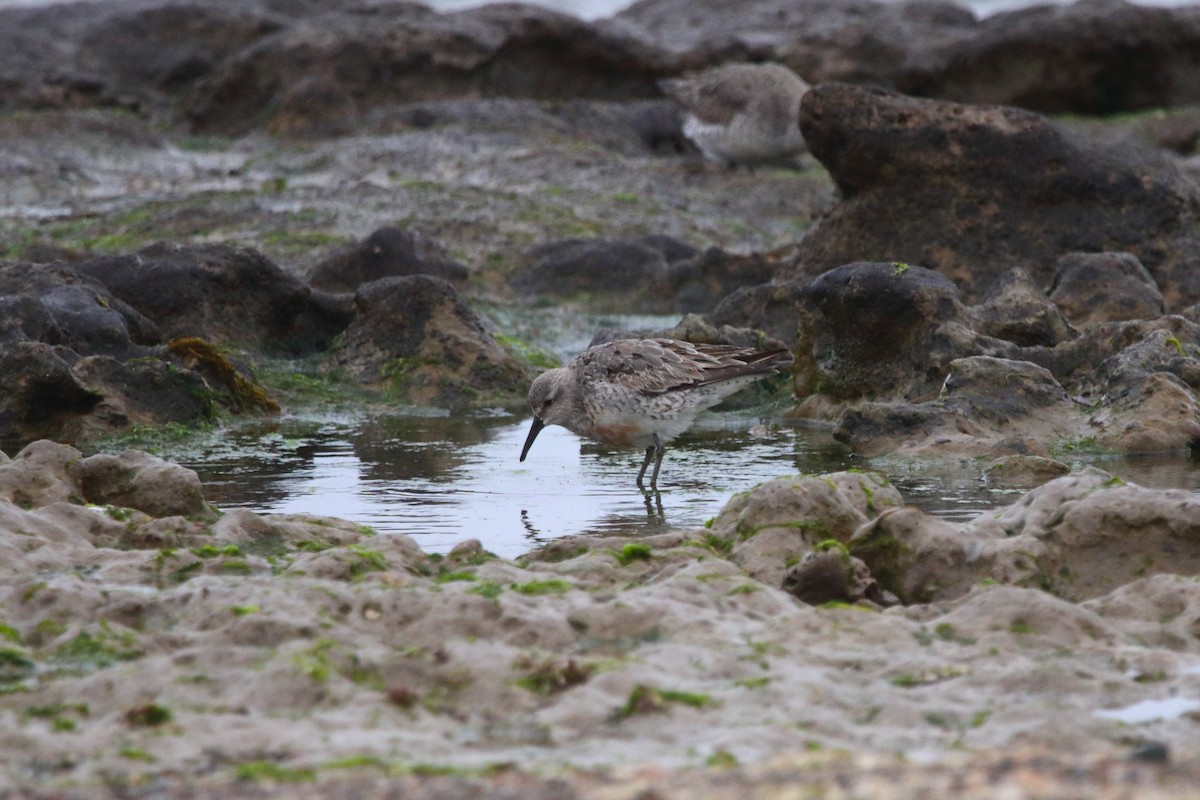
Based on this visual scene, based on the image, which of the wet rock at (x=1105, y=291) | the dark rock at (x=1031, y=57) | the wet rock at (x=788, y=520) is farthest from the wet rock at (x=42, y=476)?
the dark rock at (x=1031, y=57)

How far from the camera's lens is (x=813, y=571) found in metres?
6.11

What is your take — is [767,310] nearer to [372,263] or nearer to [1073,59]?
[372,263]

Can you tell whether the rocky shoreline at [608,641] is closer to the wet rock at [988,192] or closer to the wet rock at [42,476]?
the wet rock at [42,476]

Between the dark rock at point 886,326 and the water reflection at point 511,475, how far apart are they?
0.63m

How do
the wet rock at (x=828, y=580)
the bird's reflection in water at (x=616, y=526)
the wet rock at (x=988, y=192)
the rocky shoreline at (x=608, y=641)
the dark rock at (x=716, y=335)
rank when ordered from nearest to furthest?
the rocky shoreline at (x=608, y=641) → the wet rock at (x=828, y=580) → the bird's reflection in water at (x=616, y=526) → the dark rock at (x=716, y=335) → the wet rock at (x=988, y=192)

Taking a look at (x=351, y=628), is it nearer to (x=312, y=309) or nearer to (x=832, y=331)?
(x=832, y=331)

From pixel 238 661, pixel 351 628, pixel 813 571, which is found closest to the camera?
pixel 238 661

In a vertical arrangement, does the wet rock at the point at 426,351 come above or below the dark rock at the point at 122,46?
below

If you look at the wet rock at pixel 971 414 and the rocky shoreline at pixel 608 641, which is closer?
the rocky shoreline at pixel 608 641

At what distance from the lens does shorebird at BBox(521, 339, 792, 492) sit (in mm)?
9984

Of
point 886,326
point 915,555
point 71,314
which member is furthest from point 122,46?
point 915,555

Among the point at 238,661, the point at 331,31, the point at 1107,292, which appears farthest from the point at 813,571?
the point at 331,31

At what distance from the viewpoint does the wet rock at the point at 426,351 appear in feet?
42.1

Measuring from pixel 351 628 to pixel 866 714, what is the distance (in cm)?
180
